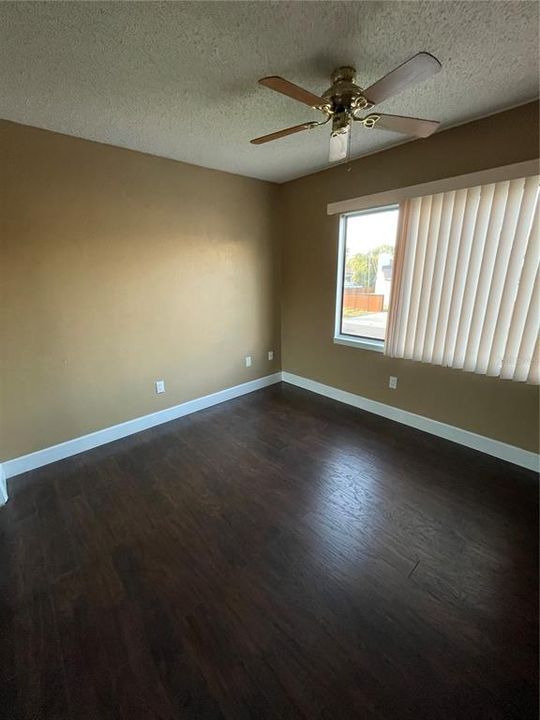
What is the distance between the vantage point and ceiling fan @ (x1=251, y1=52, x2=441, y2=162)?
117 cm

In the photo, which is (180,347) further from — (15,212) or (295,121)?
(295,121)

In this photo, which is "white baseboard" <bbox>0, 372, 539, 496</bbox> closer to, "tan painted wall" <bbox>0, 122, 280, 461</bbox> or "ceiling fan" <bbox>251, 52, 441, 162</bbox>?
"tan painted wall" <bbox>0, 122, 280, 461</bbox>

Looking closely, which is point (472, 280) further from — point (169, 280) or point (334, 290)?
point (169, 280)

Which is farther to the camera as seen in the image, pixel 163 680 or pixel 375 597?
pixel 375 597

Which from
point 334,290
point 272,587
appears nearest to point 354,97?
point 334,290

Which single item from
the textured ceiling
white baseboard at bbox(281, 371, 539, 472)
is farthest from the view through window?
the textured ceiling

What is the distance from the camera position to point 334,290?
3289 mm

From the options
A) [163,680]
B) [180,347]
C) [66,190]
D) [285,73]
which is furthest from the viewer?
[180,347]

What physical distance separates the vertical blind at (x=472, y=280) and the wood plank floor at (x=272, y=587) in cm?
87

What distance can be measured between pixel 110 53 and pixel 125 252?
1357mm

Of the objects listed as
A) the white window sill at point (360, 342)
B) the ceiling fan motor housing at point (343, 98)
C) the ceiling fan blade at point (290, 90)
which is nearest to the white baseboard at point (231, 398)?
the white window sill at point (360, 342)

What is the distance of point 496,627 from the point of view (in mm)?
1270

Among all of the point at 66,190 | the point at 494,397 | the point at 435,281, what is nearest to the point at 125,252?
the point at 66,190

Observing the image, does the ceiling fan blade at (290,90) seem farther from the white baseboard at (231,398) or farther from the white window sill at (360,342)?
the white baseboard at (231,398)
